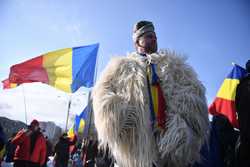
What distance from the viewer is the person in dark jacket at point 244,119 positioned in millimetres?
2154

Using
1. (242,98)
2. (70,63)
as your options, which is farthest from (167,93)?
(70,63)

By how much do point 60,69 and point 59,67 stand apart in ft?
0.26

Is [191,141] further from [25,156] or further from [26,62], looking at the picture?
[26,62]

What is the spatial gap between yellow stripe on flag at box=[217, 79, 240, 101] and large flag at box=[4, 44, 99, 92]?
315 centimetres

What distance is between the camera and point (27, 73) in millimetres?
7879

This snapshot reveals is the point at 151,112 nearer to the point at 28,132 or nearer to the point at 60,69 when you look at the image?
the point at 28,132

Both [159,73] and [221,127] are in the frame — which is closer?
[159,73]

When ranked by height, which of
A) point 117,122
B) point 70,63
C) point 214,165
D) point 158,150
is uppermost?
point 70,63

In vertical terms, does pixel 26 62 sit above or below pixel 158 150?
above

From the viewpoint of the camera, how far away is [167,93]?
180cm

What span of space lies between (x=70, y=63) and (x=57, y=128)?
59.9 m

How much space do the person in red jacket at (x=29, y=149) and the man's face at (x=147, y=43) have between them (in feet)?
17.9

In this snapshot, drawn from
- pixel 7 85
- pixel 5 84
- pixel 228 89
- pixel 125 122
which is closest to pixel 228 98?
pixel 228 89

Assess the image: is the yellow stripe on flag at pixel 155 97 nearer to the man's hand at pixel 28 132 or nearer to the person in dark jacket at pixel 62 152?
the man's hand at pixel 28 132
